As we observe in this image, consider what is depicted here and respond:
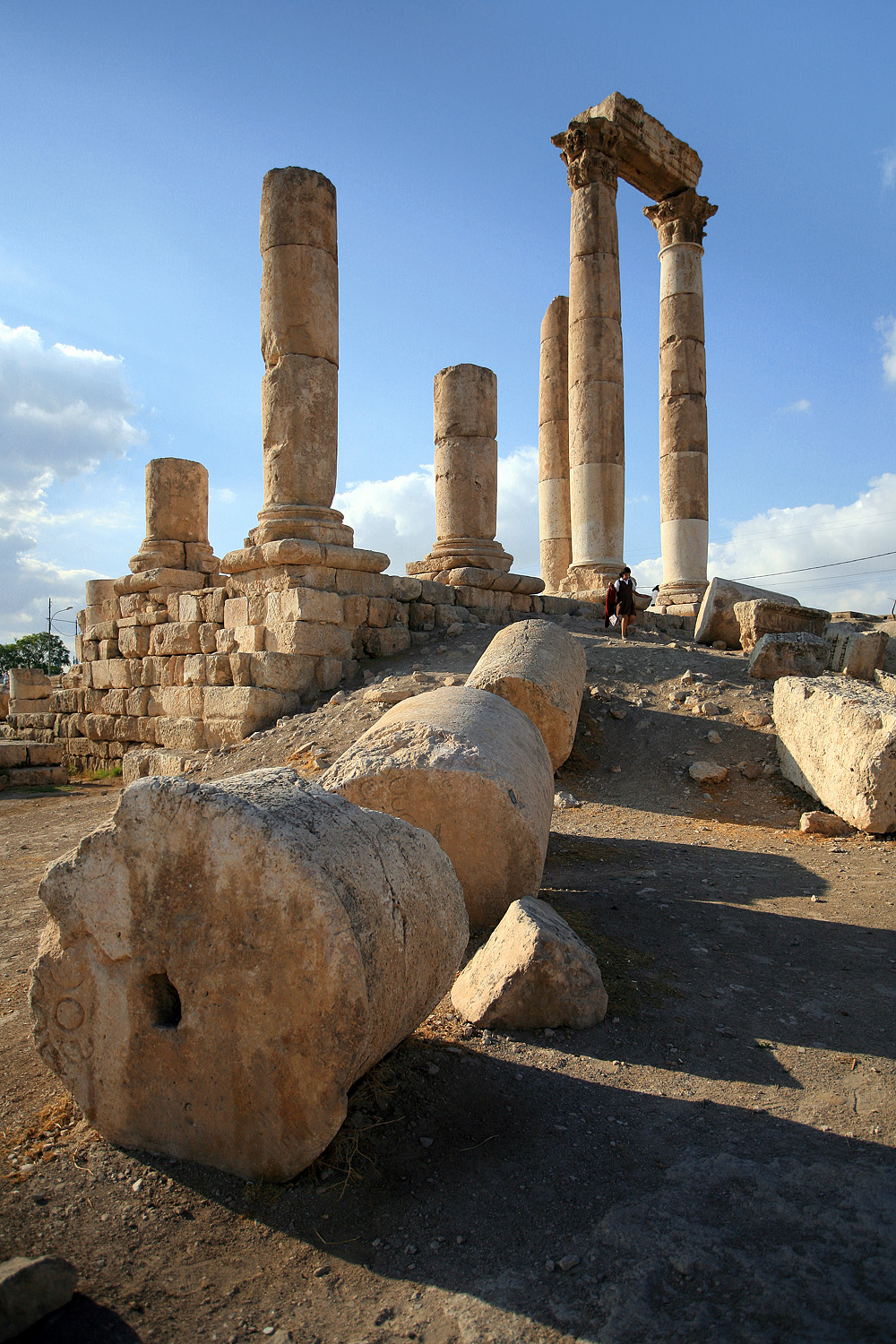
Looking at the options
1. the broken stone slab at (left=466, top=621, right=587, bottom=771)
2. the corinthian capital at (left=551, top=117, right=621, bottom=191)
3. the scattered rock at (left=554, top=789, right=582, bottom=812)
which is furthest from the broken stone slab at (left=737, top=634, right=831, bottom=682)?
the corinthian capital at (left=551, top=117, right=621, bottom=191)

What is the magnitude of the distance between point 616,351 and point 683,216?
12.9 feet

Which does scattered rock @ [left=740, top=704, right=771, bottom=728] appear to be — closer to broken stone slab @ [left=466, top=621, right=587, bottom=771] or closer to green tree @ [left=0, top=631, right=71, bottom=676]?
broken stone slab @ [left=466, top=621, right=587, bottom=771]

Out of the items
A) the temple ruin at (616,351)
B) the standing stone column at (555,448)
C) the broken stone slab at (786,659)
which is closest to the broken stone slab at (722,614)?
the broken stone slab at (786,659)

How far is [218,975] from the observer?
2.34 meters

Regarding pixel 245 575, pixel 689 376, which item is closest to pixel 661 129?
pixel 689 376

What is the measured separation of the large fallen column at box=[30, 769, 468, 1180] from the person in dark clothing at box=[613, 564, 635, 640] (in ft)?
32.9

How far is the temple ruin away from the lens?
51.6 feet

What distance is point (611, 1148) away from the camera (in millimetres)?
2523

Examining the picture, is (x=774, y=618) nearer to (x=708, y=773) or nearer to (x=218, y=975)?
(x=708, y=773)

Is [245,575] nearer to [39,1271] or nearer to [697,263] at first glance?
[39,1271]

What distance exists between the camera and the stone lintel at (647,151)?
16.2 m

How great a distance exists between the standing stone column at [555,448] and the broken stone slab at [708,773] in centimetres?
1104

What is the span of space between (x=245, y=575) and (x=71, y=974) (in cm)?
830

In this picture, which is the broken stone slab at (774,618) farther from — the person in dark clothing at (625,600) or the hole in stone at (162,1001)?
the hole in stone at (162,1001)
